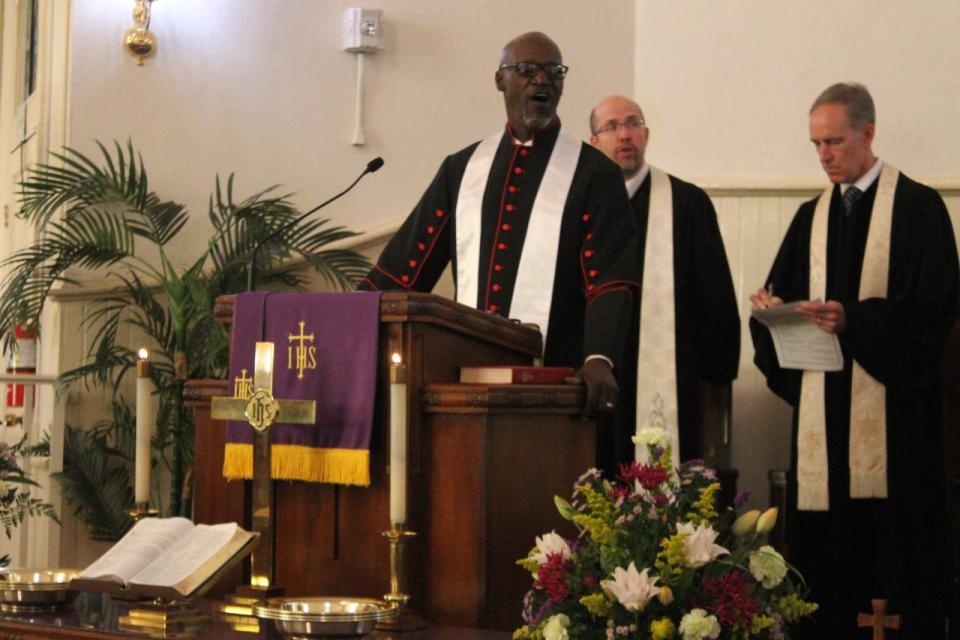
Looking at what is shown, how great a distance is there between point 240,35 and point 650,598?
4.85 m

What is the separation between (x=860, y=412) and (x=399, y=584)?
303 cm

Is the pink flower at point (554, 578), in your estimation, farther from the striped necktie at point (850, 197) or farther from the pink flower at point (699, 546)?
the striped necktie at point (850, 197)

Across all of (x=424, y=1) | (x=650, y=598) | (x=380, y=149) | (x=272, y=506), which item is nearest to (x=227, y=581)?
(x=272, y=506)

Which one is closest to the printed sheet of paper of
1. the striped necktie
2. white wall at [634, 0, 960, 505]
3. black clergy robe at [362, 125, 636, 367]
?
the striped necktie

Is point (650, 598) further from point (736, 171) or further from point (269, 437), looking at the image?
point (736, 171)

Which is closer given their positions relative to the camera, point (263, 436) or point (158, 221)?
point (263, 436)

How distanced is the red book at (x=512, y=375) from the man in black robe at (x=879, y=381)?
2224mm

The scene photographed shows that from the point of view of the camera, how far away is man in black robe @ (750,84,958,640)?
5586mm

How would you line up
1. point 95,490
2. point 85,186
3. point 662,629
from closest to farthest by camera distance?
point 662,629 < point 85,186 < point 95,490

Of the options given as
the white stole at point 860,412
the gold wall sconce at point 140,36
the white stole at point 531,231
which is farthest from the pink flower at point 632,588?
the gold wall sconce at point 140,36

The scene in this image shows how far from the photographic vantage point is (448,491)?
3402 millimetres

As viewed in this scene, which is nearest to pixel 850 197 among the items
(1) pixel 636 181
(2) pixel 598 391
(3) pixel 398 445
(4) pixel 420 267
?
(1) pixel 636 181

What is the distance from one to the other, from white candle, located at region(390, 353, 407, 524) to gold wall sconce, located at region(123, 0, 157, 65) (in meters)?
4.14

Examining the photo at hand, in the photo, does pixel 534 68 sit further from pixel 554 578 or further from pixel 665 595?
pixel 665 595
